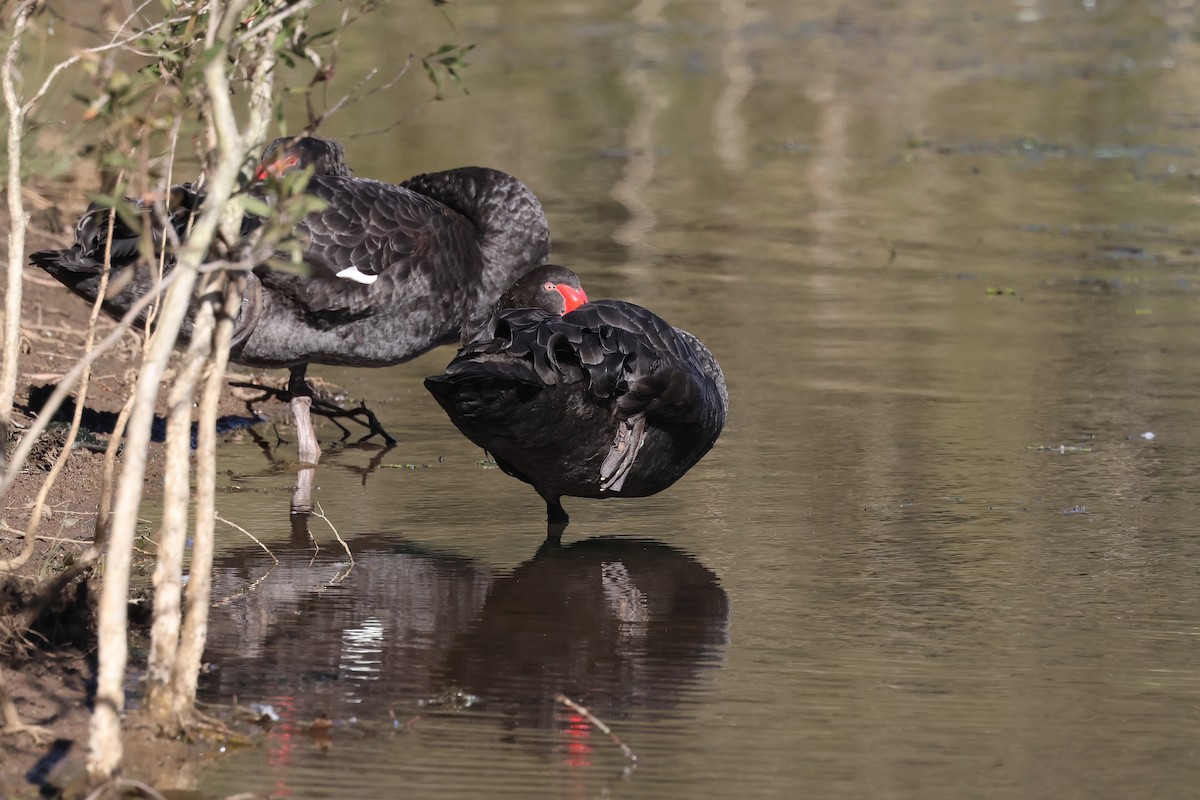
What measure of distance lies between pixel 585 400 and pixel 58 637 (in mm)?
2103

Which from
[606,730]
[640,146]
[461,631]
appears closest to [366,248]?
[461,631]

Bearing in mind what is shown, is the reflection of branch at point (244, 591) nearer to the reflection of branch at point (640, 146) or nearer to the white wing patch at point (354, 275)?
the white wing patch at point (354, 275)

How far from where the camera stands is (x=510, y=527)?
7160 millimetres

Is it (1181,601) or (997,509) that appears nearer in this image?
(1181,601)

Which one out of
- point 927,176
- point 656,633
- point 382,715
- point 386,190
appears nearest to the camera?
point 382,715

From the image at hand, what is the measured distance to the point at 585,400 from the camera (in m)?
6.52

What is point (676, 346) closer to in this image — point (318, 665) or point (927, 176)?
point (318, 665)

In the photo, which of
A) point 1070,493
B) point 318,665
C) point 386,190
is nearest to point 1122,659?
point 1070,493

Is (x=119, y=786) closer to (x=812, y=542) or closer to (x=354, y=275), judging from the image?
(x=812, y=542)

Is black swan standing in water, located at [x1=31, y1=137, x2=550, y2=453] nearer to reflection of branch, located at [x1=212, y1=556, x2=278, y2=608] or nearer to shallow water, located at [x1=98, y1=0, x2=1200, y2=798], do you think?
shallow water, located at [x1=98, y1=0, x2=1200, y2=798]

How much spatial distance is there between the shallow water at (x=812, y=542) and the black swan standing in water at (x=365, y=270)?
51cm

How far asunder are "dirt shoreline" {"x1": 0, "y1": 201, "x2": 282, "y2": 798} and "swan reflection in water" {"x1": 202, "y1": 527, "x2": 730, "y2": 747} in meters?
0.40

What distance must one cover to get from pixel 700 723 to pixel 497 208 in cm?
450

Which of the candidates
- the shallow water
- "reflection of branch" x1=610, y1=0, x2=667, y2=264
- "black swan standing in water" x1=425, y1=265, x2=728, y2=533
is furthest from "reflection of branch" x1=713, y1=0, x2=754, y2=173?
"black swan standing in water" x1=425, y1=265, x2=728, y2=533
